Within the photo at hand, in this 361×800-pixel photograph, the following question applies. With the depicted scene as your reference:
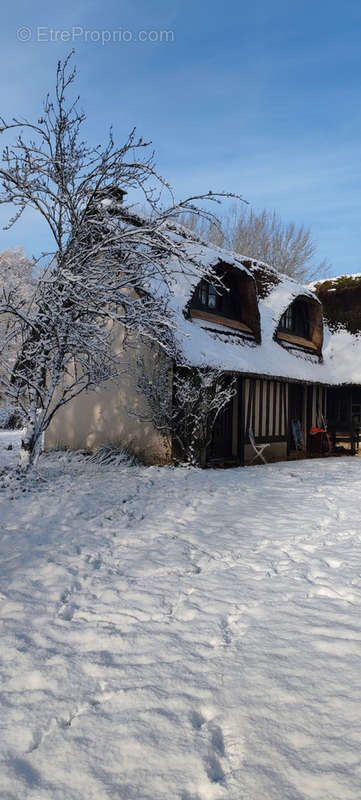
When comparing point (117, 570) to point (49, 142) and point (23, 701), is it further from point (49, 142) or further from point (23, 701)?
point (49, 142)

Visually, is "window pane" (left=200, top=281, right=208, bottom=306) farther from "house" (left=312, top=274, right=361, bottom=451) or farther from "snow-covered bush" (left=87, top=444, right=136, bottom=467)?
"house" (left=312, top=274, right=361, bottom=451)

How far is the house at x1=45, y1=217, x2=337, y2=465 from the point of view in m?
11.2

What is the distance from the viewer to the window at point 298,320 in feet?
54.5

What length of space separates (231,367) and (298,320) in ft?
22.1

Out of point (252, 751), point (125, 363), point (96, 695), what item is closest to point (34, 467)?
point (125, 363)

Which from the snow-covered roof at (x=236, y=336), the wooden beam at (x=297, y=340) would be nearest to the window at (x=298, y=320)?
the wooden beam at (x=297, y=340)

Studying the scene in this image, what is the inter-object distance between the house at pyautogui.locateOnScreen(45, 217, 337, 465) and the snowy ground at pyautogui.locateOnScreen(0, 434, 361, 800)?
493 centimetres

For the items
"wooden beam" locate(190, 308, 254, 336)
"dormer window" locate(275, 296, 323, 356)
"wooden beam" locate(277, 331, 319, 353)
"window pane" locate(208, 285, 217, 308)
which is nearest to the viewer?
"wooden beam" locate(190, 308, 254, 336)

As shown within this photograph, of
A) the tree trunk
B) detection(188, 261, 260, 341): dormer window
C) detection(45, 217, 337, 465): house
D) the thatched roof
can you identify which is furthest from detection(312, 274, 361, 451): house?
the tree trunk

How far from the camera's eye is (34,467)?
8.91 meters

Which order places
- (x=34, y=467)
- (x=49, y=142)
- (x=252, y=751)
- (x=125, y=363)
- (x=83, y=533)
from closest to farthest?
(x=252, y=751) < (x=83, y=533) < (x=49, y=142) < (x=34, y=467) < (x=125, y=363)

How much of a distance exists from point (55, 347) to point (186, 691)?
6.50 meters

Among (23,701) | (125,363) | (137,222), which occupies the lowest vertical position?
(23,701)

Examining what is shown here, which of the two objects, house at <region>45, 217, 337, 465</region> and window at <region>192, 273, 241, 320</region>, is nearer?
house at <region>45, 217, 337, 465</region>
